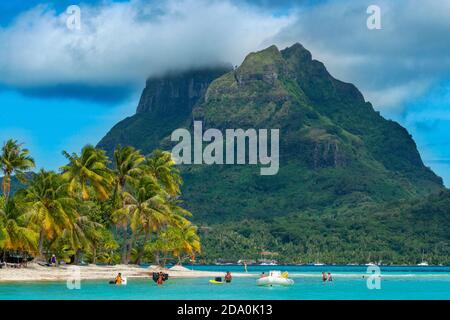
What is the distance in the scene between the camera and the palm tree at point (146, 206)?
282 ft

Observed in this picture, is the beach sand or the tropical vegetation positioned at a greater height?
the tropical vegetation

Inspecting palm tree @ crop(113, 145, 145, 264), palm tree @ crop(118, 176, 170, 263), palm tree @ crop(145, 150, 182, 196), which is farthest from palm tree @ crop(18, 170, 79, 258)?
palm tree @ crop(145, 150, 182, 196)

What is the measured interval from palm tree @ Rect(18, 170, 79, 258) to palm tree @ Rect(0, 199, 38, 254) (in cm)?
128

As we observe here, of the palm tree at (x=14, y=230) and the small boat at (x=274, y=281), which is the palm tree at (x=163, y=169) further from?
the small boat at (x=274, y=281)

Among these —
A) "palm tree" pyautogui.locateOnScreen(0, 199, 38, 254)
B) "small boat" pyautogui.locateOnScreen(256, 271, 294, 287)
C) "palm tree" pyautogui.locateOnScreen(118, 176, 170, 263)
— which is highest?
"palm tree" pyautogui.locateOnScreen(118, 176, 170, 263)

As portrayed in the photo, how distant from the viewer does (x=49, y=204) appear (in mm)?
74188

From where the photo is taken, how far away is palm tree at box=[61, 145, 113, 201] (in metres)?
81.5

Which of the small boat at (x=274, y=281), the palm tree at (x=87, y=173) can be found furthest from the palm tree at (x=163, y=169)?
the small boat at (x=274, y=281)

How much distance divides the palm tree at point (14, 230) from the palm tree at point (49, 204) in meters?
1.28

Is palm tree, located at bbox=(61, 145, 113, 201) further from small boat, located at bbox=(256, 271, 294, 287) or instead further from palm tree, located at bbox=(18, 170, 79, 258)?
small boat, located at bbox=(256, 271, 294, 287)

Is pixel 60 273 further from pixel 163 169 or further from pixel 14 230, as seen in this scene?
pixel 163 169
